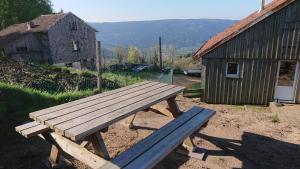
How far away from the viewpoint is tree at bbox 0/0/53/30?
111ft

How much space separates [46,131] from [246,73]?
30.1 feet

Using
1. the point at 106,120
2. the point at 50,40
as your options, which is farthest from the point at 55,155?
the point at 50,40

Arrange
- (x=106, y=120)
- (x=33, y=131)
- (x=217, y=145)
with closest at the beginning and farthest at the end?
(x=106, y=120)
(x=33, y=131)
(x=217, y=145)

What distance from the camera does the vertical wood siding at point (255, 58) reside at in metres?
10.1

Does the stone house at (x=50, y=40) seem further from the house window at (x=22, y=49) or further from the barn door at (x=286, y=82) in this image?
the barn door at (x=286, y=82)

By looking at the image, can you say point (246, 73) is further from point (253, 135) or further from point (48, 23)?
point (48, 23)

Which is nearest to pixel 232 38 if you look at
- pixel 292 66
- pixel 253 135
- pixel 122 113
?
pixel 292 66

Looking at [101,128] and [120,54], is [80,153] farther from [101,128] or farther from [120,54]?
[120,54]

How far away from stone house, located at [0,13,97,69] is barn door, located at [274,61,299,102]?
23178 mm

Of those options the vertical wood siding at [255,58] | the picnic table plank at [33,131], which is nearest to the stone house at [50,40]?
the vertical wood siding at [255,58]

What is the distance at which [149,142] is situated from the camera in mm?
4086

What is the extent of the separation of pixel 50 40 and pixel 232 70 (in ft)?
72.4

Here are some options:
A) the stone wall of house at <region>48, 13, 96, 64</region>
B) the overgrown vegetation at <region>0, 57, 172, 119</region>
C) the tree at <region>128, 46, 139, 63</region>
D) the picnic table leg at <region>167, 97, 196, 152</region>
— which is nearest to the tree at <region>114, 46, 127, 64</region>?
the tree at <region>128, 46, 139, 63</region>

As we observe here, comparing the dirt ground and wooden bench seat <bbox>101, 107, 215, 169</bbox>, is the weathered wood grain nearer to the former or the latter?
wooden bench seat <bbox>101, 107, 215, 169</bbox>
